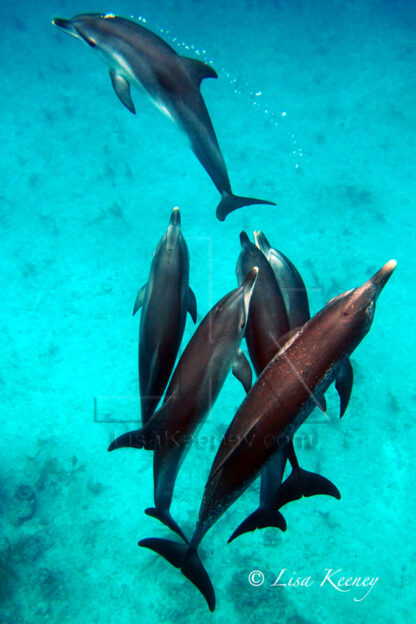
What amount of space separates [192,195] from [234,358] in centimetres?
686

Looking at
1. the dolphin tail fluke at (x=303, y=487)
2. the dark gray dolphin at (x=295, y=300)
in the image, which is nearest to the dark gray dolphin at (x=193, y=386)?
the dark gray dolphin at (x=295, y=300)

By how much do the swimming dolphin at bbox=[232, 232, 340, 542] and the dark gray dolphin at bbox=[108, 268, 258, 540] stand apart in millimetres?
146

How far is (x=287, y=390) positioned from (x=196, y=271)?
610cm

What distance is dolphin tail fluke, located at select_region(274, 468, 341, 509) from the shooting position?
360 cm

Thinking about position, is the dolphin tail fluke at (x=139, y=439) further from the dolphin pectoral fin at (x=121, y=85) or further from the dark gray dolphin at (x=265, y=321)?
the dolphin pectoral fin at (x=121, y=85)

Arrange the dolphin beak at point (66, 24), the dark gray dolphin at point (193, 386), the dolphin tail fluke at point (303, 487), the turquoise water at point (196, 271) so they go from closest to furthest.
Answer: the dark gray dolphin at point (193, 386) → the dolphin tail fluke at point (303, 487) → the dolphin beak at point (66, 24) → the turquoise water at point (196, 271)

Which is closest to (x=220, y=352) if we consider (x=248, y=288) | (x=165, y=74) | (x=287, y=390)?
(x=248, y=288)

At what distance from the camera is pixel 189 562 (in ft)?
11.4

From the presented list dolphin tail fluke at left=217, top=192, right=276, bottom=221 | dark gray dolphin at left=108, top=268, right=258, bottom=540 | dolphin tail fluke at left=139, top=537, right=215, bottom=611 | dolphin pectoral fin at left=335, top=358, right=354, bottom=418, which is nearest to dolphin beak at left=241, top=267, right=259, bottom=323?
dark gray dolphin at left=108, top=268, right=258, bottom=540

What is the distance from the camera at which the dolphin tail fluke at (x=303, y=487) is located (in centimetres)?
360

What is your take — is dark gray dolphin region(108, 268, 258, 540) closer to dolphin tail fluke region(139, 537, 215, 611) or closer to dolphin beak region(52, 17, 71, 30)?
dolphin tail fluke region(139, 537, 215, 611)

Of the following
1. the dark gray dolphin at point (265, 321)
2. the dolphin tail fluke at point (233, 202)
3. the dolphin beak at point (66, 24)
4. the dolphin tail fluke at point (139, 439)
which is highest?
the dolphin beak at point (66, 24)

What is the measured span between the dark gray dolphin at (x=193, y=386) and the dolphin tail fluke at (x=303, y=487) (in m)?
0.98

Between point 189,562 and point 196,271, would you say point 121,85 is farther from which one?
point 189,562
